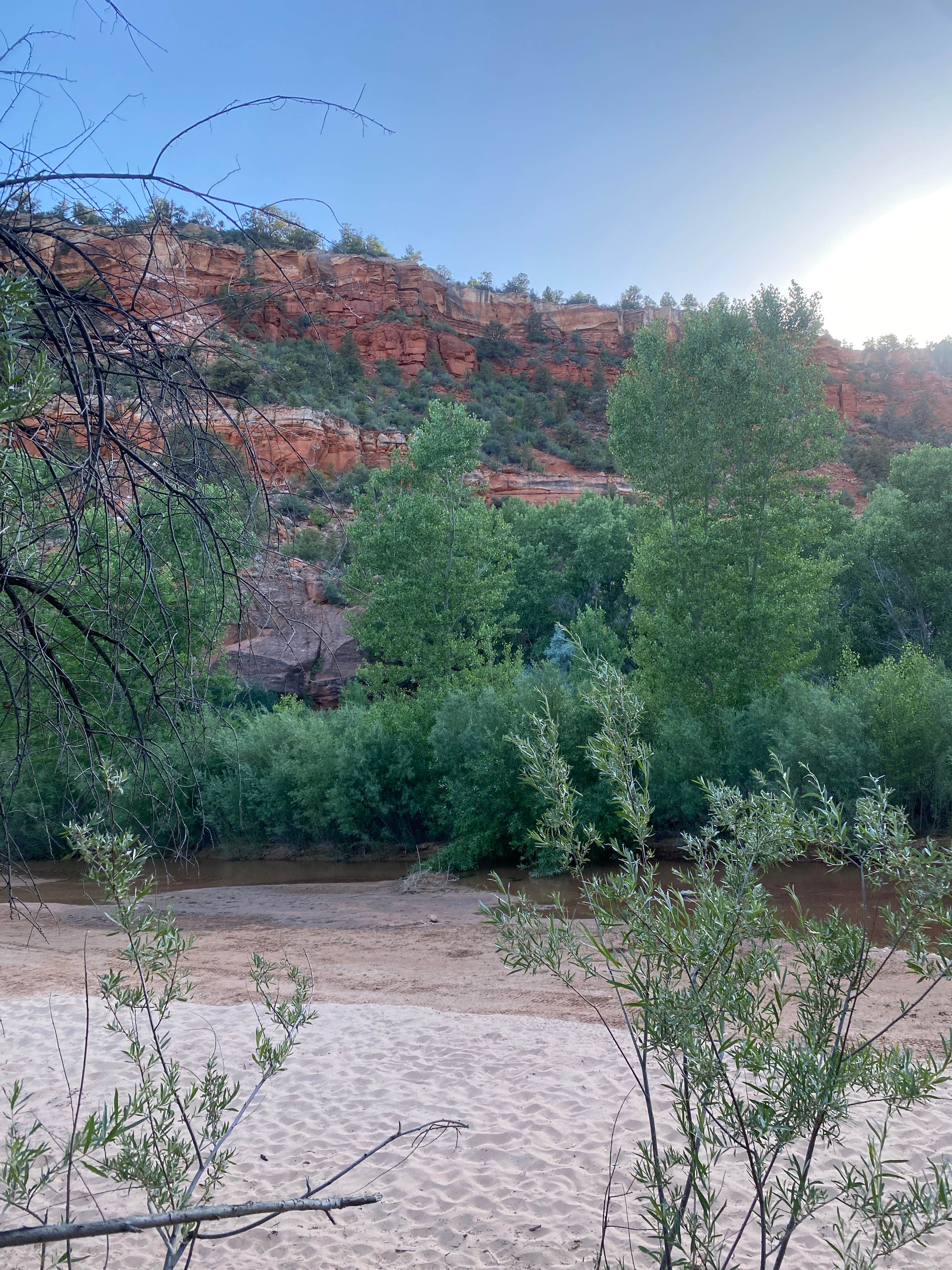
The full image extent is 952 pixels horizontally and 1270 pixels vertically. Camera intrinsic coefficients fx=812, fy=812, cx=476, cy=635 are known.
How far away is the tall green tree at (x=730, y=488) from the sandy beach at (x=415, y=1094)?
30.8ft

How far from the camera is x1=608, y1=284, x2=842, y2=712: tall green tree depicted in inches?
737

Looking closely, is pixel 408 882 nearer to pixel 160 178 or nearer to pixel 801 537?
pixel 801 537

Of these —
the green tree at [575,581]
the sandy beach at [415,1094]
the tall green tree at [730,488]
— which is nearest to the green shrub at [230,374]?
the sandy beach at [415,1094]

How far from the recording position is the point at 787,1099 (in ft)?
6.37

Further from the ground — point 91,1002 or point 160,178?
point 160,178

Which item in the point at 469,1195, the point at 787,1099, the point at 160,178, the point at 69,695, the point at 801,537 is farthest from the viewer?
the point at 801,537

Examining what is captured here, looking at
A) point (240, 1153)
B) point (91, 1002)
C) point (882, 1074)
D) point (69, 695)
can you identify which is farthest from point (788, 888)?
point (91, 1002)

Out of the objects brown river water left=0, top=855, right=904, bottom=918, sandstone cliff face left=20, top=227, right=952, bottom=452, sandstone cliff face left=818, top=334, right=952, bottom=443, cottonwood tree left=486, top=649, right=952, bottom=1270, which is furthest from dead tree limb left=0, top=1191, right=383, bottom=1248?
sandstone cliff face left=818, top=334, right=952, bottom=443

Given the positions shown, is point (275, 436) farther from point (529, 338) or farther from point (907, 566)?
point (529, 338)

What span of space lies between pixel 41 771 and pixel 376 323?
161 feet

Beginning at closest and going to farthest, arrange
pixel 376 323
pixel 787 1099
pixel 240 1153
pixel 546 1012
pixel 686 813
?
pixel 787 1099 < pixel 240 1153 < pixel 546 1012 < pixel 686 813 < pixel 376 323

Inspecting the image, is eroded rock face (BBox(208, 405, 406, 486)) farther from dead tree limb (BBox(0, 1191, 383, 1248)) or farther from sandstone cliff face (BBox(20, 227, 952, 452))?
sandstone cliff face (BBox(20, 227, 952, 452))

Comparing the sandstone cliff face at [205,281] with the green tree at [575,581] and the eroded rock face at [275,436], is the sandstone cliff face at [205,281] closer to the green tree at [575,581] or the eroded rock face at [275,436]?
the eroded rock face at [275,436]

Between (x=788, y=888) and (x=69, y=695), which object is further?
(x=69, y=695)
